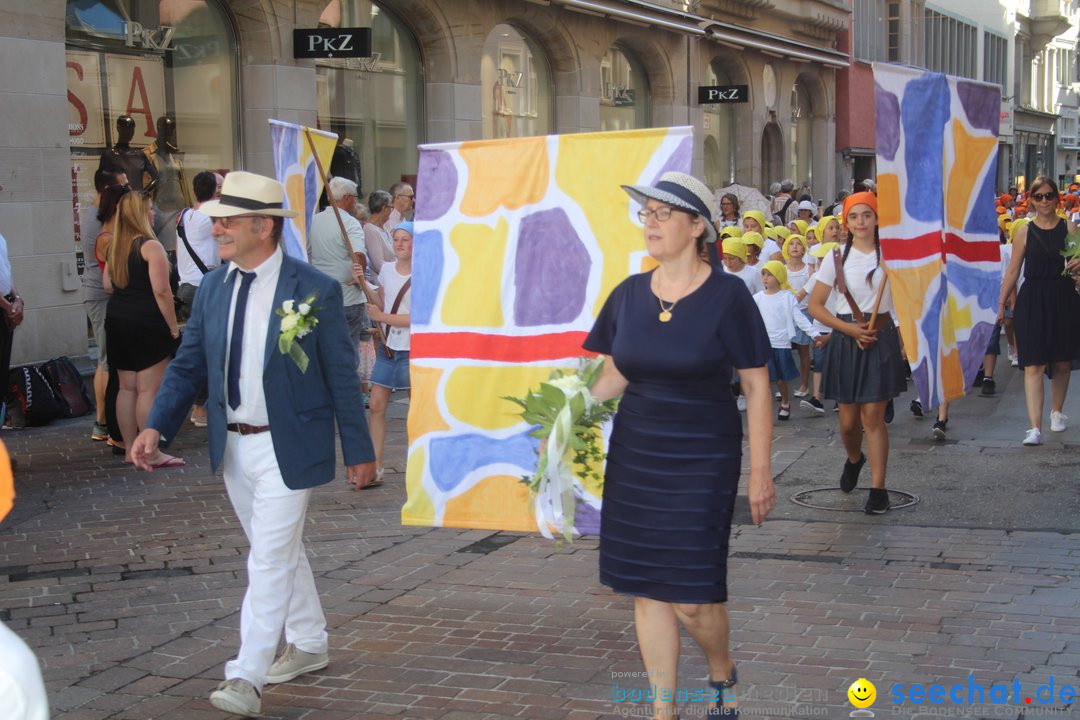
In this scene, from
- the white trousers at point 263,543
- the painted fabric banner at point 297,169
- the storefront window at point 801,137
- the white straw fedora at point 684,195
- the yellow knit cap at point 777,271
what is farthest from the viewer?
the storefront window at point 801,137

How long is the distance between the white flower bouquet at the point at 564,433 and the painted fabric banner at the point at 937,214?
3722mm

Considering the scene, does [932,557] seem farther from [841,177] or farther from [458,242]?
[841,177]

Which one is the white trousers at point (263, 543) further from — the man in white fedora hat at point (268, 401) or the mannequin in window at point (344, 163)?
the mannequin in window at point (344, 163)

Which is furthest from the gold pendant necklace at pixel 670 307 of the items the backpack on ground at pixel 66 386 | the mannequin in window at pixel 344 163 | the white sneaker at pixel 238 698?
the mannequin in window at pixel 344 163

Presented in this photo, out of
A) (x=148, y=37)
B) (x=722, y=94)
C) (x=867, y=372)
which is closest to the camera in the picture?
(x=867, y=372)

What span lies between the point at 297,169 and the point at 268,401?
3992 mm

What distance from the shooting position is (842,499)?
8.41m

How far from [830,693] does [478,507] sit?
6.17ft

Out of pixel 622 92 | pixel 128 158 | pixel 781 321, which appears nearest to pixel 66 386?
pixel 128 158

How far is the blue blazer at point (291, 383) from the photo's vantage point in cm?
506

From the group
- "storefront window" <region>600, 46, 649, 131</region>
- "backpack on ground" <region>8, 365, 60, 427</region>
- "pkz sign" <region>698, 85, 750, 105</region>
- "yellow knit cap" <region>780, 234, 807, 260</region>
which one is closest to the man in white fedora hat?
"backpack on ground" <region>8, 365, 60, 427</region>

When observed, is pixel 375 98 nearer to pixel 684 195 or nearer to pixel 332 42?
pixel 332 42

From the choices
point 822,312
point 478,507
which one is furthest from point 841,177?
point 478,507

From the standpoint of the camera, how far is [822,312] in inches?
317
